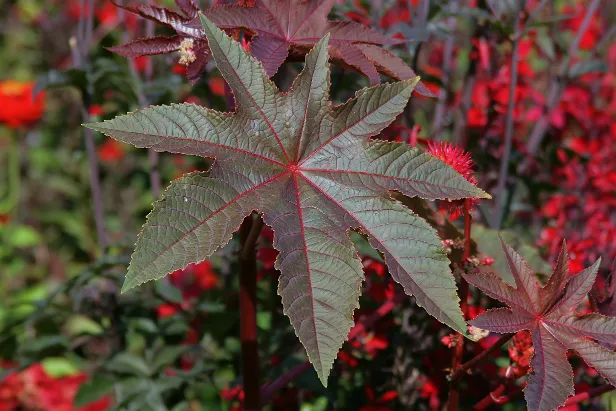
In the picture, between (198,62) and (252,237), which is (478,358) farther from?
(198,62)

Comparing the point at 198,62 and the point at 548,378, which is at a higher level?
the point at 198,62

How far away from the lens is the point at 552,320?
102 cm

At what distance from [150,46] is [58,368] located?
2315 millimetres

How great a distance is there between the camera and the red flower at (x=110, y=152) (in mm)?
3910

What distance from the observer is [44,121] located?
4.25 m

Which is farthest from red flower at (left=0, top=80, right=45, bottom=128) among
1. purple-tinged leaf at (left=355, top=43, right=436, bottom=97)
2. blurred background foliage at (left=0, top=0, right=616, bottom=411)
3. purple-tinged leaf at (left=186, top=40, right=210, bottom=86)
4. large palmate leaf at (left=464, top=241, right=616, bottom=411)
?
large palmate leaf at (left=464, top=241, right=616, bottom=411)

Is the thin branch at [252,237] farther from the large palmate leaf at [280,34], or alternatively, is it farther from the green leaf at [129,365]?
the green leaf at [129,365]

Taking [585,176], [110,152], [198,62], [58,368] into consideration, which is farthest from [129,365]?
[110,152]

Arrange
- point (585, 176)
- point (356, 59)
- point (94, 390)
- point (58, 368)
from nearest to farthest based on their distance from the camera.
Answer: point (356, 59)
point (94, 390)
point (585, 176)
point (58, 368)

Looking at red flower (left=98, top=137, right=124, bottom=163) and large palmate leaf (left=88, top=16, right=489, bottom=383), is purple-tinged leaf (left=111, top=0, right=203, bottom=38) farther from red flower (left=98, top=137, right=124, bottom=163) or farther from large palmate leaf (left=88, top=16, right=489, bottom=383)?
red flower (left=98, top=137, right=124, bottom=163)

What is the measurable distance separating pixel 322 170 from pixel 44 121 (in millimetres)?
3686

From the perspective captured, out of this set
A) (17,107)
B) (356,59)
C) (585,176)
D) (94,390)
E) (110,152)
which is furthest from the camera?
(110,152)

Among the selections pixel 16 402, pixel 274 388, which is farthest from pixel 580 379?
pixel 16 402

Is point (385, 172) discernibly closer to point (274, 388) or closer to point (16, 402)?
point (274, 388)
